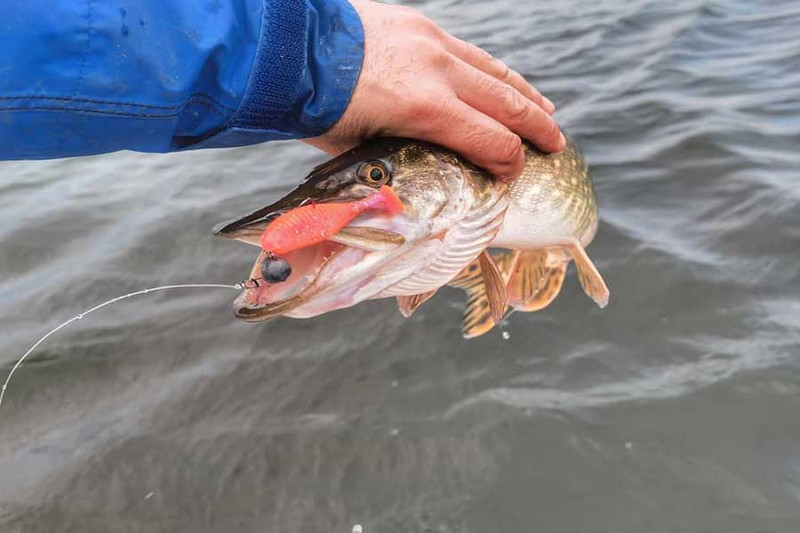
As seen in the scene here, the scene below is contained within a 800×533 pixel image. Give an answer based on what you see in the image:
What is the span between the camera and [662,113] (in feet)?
14.6

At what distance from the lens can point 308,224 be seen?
4.40 feet

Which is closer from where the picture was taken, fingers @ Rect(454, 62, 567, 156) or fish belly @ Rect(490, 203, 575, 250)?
fingers @ Rect(454, 62, 567, 156)

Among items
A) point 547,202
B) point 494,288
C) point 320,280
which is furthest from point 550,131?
point 320,280

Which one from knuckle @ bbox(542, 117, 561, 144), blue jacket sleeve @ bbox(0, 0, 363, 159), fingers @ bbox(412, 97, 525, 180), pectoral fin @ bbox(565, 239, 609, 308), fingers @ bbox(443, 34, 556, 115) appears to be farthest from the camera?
pectoral fin @ bbox(565, 239, 609, 308)

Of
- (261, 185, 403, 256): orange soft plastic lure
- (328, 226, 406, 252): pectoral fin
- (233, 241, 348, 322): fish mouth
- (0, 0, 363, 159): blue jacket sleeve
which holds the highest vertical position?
(0, 0, 363, 159): blue jacket sleeve

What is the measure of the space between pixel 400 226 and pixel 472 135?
29 cm

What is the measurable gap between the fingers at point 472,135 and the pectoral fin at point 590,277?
604 mm

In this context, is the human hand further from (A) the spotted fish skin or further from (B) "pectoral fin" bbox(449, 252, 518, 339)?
(B) "pectoral fin" bbox(449, 252, 518, 339)

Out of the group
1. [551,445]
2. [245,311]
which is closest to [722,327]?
[551,445]

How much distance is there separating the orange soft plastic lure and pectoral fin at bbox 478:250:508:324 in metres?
0.56

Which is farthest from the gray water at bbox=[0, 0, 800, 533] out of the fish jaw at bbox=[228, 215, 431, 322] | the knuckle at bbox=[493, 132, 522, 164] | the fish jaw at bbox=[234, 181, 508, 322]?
the knuckle at bbox=[493, 132, 522, 164]

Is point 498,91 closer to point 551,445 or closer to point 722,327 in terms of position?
point 551,445

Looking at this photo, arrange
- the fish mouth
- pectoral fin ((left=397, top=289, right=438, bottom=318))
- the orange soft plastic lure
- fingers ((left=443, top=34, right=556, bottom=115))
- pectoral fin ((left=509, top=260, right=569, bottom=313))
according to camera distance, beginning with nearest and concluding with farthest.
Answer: the orange soft plastic lure, the fish mouth, fingers ((left=443, top=34, right=556, bottom=115)), pectoral fin ((left=397, top=289, right=438, bottom=318)), pectoral fin ((left=509, top=260, right=569, bottom=313))

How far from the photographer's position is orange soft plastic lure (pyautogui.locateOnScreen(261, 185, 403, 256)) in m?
1.29
